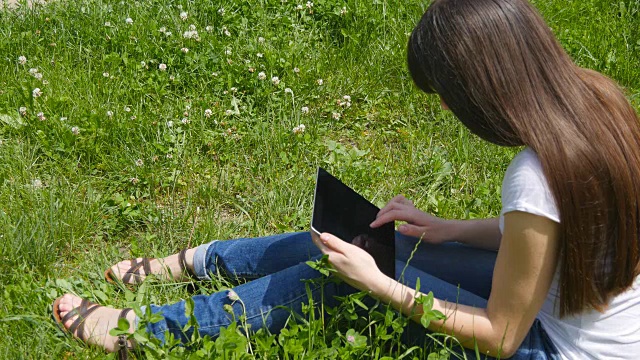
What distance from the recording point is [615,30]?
14.0ft

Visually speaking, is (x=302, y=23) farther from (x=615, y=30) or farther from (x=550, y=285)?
(x=550, y=285)

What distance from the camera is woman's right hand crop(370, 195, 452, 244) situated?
2420 mm

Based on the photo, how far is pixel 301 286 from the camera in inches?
86.2

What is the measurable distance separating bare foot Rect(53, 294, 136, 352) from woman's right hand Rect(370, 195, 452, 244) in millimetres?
862

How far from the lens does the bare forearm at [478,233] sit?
7.78 feet

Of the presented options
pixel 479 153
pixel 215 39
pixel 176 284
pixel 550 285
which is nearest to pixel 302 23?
pixel 215 39

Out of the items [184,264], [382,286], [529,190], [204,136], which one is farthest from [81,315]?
[529,190]

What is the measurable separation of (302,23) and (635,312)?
2710mm

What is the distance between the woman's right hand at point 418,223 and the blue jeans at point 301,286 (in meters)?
0.03

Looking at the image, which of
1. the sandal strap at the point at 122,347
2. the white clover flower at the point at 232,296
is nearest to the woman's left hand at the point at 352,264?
the white clover flower at the point at 232,296

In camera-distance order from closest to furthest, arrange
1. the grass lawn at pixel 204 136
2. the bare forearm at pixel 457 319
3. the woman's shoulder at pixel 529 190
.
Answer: the woman's shoulder at pixel 529 190, the bare forearm at pixel 457 319, the grass lawn at pixel 204 136

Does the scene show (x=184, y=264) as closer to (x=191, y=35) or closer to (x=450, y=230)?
(x=450, y=230)

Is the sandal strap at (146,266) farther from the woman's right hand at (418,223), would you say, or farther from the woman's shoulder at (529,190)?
the woman's shoulder at (529,190)

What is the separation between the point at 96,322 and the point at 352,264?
2.96 feet
